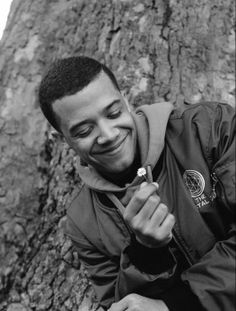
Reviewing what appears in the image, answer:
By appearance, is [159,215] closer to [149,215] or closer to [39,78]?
[149,215]

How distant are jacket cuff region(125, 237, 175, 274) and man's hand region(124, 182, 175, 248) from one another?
0.14 metres

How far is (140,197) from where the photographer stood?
2123 millimetres

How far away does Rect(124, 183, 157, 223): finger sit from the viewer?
83.5 inches

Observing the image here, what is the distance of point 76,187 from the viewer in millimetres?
3541

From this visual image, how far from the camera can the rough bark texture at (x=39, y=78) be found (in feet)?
11.3

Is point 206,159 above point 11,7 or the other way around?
the other way around

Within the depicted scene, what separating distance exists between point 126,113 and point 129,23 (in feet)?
4.49

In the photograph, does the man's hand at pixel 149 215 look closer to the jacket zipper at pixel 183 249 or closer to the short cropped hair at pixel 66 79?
the jacket zipper at pixel 183 249

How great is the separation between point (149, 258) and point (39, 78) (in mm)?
2043

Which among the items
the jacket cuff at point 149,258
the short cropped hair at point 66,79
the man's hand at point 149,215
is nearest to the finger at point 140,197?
the man's hand at point 149,215

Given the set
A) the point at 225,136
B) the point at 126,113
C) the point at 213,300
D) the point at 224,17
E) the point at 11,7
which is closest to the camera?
the point at 213,300

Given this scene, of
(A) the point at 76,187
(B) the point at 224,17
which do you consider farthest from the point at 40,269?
(B) the point at 224,17

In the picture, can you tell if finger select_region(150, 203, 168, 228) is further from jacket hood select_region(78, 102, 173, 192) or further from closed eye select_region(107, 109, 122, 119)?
closed eye select_region(107, 109, 122, 119)

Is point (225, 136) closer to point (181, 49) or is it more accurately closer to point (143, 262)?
point (143, 262)
